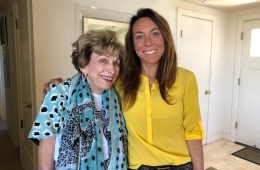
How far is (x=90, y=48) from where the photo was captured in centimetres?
103

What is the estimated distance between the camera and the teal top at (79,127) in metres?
0.98

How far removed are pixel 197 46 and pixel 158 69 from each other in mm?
2292

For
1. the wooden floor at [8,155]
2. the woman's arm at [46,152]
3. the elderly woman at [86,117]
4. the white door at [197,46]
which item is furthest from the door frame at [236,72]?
the woman's arm at [46,152]

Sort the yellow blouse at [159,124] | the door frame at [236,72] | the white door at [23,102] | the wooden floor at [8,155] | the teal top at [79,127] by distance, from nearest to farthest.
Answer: the teal top at [79,127] < the yellow blouse at [159,124] < the white door at [23,102] < the wooden floor at [8,155] < the door frame at [236,72]

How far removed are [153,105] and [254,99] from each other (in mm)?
2990

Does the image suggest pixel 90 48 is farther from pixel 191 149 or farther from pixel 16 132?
pixel 16 132

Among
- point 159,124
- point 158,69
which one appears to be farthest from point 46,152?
point 158,69

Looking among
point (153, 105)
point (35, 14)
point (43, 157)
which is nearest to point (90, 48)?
point (153, 105)

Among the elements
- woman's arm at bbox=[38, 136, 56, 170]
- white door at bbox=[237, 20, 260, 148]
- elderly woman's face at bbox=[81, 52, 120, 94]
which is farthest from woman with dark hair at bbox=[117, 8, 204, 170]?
white door at bbox=[237, 20, 260, 148]

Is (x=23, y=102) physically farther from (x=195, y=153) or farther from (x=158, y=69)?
(x=195, y=153)

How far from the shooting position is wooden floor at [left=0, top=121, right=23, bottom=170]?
114 inches

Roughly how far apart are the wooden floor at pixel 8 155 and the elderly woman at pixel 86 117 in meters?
2.31

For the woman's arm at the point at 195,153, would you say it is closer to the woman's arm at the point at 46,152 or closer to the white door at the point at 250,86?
the woman's arm at the point at 46,152

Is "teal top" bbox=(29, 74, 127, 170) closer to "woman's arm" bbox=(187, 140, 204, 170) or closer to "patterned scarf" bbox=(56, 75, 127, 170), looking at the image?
"patterned scarf" bbox=(56, 75, 127, 170)
